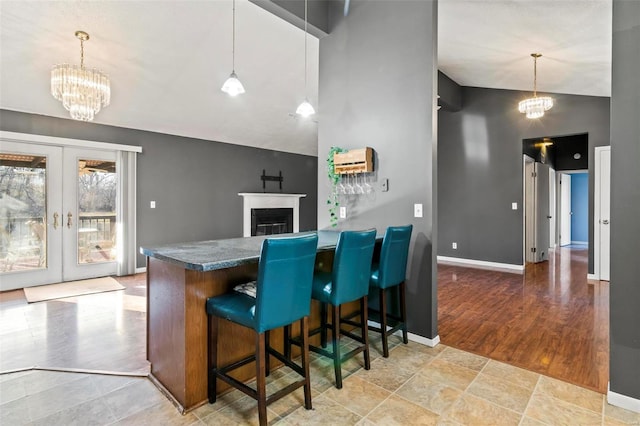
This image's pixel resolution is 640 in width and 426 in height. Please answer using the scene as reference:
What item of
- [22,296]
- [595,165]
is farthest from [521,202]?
[22,296]

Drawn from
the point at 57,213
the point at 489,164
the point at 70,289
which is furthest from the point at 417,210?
the point at 57,213

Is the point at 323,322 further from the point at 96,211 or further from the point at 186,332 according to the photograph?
the point at 96,211

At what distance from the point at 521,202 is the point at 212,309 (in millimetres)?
5758

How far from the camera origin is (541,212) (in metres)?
6.79

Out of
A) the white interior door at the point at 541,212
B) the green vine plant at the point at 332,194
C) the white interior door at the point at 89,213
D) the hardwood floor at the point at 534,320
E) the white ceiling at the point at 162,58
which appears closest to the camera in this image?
the hardwood floor at the point at 534,320

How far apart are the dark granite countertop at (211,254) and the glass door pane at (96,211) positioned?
3632 mm

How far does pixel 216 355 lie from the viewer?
204 cm

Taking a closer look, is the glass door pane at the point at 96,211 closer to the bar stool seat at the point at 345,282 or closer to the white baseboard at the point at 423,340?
the bar stool seat at the point at 345,282

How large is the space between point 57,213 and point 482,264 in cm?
699

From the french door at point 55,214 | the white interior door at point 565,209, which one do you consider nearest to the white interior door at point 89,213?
the french door at point 55,214

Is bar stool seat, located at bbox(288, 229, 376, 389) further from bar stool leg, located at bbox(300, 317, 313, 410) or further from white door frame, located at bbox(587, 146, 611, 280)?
white door frame, located at bbox(587, 146, 611, 280)

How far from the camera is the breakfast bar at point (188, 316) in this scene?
6.25 ft

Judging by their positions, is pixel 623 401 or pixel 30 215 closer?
pixel 623 401

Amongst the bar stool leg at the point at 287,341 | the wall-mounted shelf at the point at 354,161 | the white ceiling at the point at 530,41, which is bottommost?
the bar stool leg at the point at 287,341
